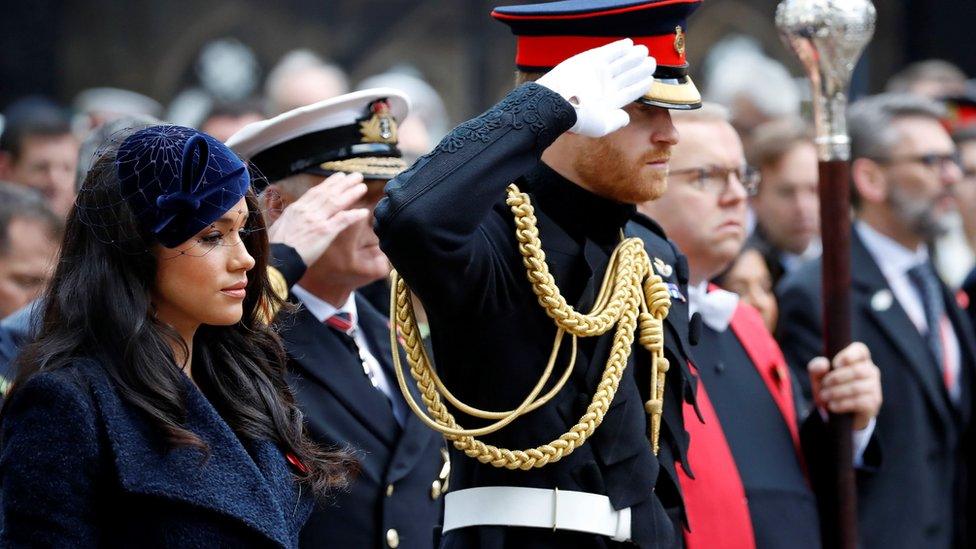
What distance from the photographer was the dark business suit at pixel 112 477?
2.85m

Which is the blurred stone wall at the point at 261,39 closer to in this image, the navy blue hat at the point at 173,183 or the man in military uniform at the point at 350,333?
the man in military uniform at the point at 350,333

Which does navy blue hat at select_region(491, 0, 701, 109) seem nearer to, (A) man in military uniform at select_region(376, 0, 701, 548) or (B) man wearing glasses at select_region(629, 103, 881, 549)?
(A) man in military uniform at select_region(376, 0, 701, 548)

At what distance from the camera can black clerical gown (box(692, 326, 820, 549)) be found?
446cm

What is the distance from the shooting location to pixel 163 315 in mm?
3186

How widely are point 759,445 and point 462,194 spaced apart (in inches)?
72.4

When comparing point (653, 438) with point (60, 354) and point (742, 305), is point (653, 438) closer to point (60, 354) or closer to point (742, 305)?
point (60, 354)

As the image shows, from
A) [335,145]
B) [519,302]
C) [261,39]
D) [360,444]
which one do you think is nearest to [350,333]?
[360,444]

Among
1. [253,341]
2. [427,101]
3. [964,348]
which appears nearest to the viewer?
[253,341]

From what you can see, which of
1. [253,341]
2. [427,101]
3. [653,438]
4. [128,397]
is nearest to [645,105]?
[653,438]

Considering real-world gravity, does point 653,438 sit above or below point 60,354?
below

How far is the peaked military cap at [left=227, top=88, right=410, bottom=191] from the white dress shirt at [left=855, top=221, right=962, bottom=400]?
2219mm

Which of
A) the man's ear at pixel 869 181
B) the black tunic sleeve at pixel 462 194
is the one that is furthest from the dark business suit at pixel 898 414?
the black tunic sleeve at pixel 462 194

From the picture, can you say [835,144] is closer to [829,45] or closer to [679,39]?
[829,45]

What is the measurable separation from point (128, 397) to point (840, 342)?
2403 millimetres
